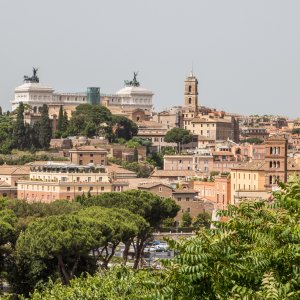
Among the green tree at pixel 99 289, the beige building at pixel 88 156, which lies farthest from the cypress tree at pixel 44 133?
the green tree at pixel 99 289

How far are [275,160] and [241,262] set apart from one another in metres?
57.9

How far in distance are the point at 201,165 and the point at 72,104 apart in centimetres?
4657

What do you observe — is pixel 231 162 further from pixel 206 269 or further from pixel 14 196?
pixel 206 269

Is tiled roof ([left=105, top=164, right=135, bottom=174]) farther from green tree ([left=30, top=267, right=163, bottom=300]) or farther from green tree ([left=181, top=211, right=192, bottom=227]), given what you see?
green tree ([left=30, top=267, right=163, bottom=300])

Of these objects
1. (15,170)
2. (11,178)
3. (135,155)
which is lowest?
(11,178)

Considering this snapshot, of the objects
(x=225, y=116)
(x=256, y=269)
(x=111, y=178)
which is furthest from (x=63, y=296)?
(x=225, y=116)

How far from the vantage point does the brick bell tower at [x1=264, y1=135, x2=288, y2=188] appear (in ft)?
236

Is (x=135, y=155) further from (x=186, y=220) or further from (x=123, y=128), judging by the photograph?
(x=186, y=220)

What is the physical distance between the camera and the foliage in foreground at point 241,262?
14750 millimetres

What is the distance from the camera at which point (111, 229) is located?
44.4m

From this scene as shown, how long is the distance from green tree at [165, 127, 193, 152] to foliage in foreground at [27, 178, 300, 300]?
10502cm

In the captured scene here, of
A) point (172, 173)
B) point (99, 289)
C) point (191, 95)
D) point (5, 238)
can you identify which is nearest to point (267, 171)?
point (172, 173)

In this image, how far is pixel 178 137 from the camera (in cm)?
12231

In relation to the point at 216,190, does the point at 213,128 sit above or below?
above
